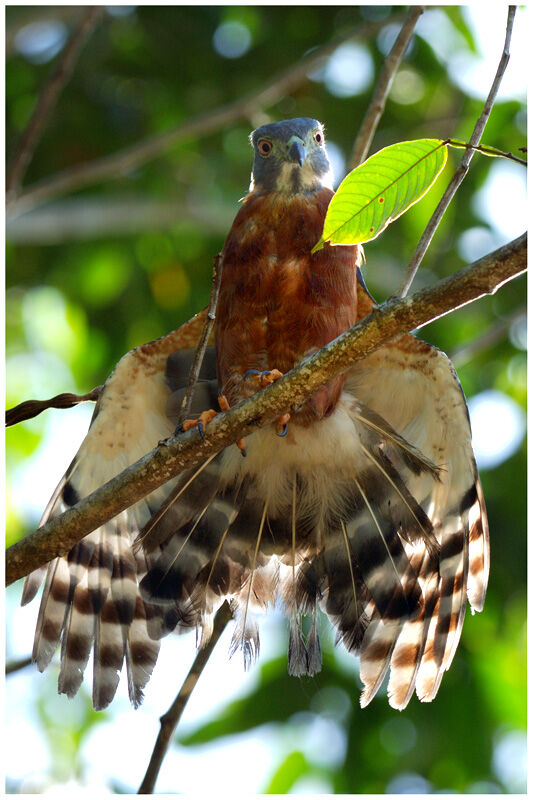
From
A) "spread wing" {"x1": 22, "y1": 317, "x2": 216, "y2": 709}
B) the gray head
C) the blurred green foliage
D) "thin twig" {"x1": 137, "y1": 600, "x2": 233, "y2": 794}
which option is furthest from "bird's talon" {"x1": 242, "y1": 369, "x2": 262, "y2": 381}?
the blurred green foliage

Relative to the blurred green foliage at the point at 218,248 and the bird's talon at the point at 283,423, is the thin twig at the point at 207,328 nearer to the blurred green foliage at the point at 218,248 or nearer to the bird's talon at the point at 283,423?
the bird's talon at the point at 283,423

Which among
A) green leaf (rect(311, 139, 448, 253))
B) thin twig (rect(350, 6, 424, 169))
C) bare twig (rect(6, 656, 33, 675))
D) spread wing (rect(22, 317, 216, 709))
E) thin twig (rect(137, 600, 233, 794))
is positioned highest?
thin twig (rect(350, 6, 424, 169))

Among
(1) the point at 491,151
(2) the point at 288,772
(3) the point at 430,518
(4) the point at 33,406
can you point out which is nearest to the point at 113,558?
(4) the point at 33,406

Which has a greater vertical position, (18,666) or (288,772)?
(18,666)

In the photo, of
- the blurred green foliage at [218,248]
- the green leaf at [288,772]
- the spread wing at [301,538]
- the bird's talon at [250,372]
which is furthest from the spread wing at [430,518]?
the blurred green foliage at [218,248]

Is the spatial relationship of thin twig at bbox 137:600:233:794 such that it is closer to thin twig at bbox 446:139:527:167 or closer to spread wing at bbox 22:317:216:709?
spread wing at bbox 22:317:216:709

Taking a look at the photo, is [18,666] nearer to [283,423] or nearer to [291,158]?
[283,423]
